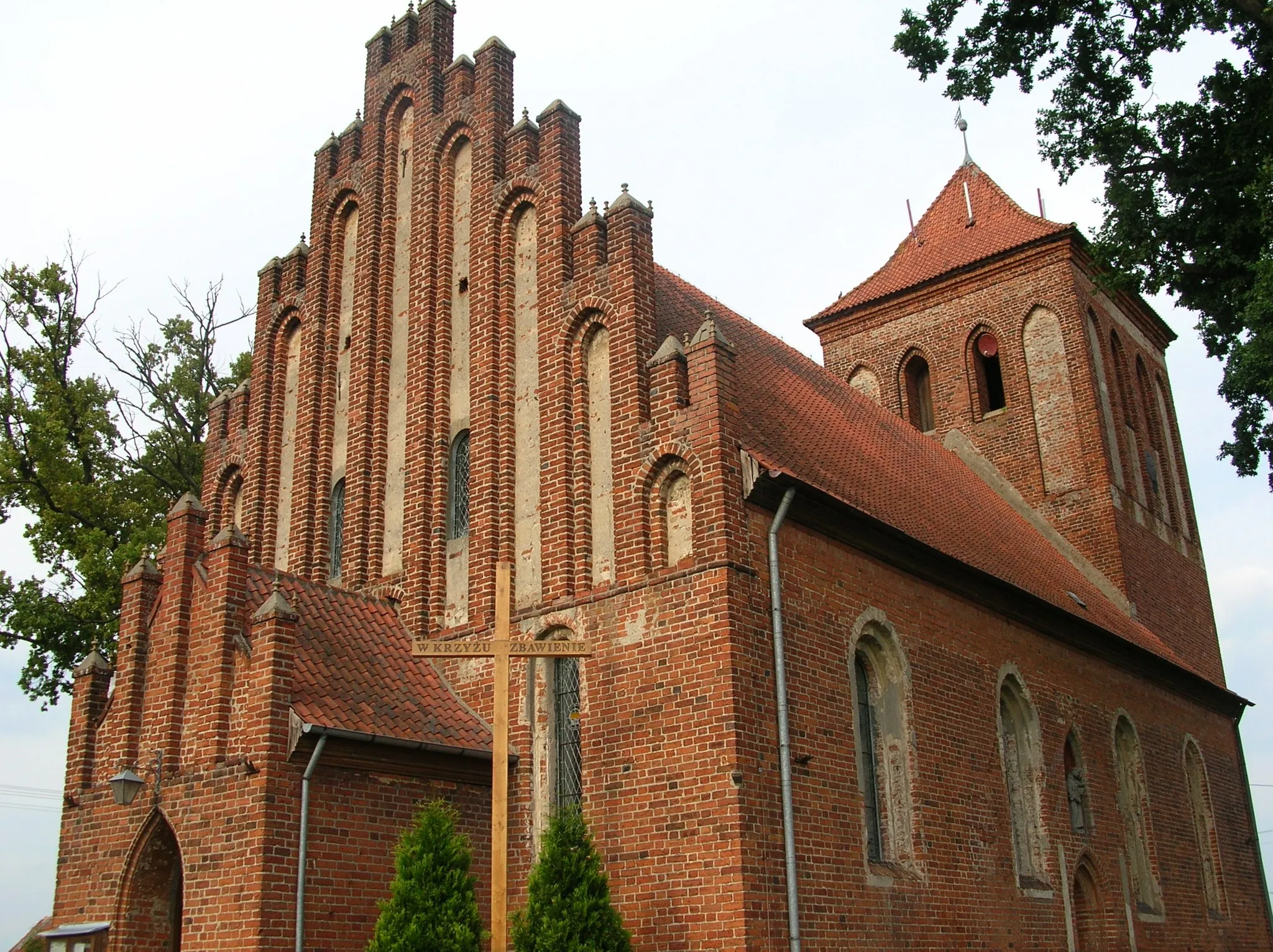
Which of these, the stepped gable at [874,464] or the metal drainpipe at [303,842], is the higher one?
the stepped gable at [874,464]

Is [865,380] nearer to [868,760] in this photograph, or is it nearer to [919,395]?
[919,395]

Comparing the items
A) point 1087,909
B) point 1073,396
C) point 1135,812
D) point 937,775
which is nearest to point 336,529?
point 937,775

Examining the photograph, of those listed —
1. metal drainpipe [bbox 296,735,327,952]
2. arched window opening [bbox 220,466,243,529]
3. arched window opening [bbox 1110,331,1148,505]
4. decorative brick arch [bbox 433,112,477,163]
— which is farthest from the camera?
arched window opening [bbox 1110,331,1148,505]

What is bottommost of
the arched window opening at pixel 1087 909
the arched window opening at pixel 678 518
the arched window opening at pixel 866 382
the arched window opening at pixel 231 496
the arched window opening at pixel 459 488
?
the arched window opening at pixel 1087 909

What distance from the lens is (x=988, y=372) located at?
25219 mm

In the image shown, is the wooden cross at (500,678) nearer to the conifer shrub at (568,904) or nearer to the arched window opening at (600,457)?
the conifer shrub at (568,904)

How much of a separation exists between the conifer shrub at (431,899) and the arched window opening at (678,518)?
126 inches

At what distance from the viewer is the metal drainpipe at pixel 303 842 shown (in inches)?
406

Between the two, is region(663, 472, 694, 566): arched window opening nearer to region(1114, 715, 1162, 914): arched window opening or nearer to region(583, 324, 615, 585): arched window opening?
region(583, 324, 615, 585): arched window opening

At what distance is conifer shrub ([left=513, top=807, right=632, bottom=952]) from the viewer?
9570 millimetres

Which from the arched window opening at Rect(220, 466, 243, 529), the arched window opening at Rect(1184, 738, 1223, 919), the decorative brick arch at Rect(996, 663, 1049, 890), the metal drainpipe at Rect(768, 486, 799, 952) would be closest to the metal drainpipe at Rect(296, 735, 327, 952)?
the metal drainpipe at Rect(768, 486, 799, 952)

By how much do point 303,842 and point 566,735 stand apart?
2.73m

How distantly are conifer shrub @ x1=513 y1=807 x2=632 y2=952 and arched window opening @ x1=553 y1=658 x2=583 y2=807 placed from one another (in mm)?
1746

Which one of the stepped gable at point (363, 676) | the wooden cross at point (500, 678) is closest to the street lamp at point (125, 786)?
the stepped gable at point (363, 676)
